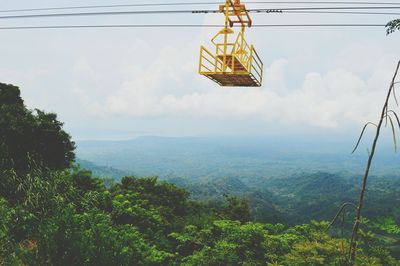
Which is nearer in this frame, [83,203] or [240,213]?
[83,203]

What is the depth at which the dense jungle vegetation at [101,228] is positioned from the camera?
8.05 m

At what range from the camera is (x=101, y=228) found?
948 centimetres

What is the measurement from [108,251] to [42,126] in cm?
1730

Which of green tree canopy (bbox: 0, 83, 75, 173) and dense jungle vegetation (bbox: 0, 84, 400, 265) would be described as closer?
dense jungle vegetation (bbox: 0, 84, 400, 265)

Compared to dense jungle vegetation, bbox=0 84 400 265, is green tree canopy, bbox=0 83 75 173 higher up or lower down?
higher up

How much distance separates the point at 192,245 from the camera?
15.2 meters

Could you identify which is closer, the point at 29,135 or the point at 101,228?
the point at 101,228

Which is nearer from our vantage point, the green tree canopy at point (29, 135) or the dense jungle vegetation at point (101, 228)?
the dense jungle vegetation at point (101, 228)

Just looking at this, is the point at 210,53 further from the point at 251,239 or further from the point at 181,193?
the point at 181,193

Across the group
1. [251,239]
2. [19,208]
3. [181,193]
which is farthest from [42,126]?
[251,239]

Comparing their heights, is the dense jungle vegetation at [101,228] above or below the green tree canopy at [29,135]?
below

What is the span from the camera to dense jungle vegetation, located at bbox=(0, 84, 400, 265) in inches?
317

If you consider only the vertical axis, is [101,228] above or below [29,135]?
below

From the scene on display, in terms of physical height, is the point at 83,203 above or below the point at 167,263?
above
